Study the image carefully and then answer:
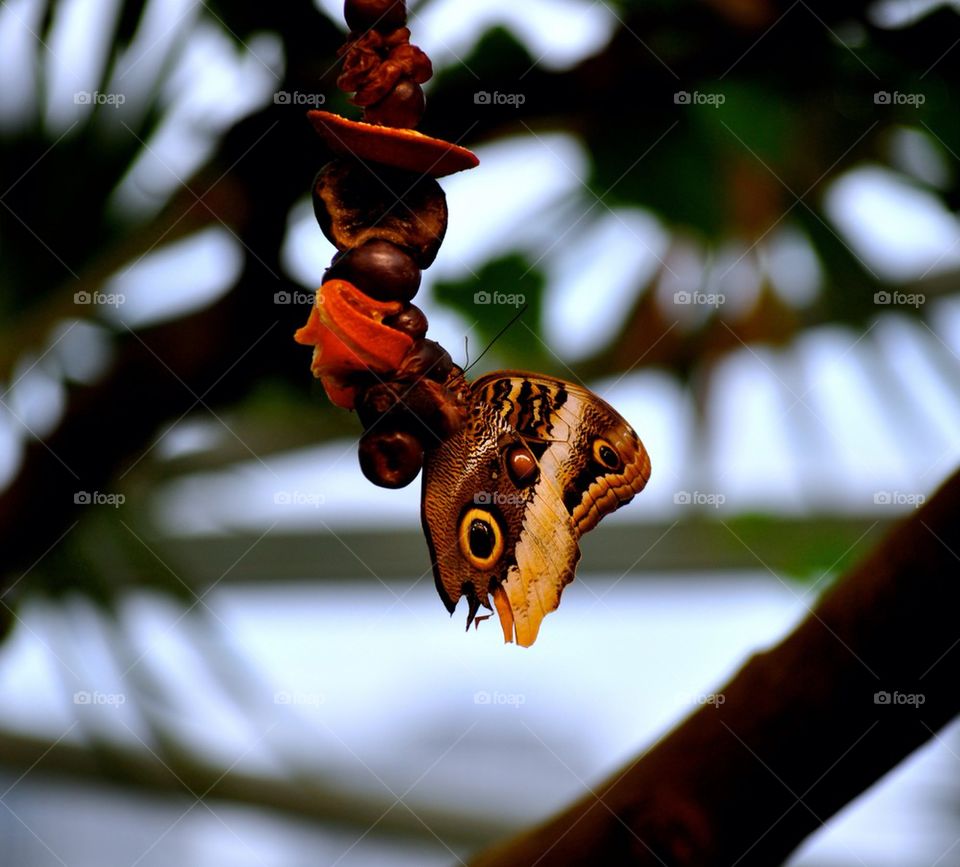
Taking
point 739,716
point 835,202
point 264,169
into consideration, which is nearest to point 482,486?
point 739,716

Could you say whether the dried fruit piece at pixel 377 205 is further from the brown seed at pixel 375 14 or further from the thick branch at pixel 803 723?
the thick branch at pixel 803 723

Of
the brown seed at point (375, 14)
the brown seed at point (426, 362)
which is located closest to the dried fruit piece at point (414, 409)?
the brown seed at point (426, 362)

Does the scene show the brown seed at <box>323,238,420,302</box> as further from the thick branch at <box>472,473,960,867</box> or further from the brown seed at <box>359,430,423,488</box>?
the thick branch at <box>472,473,960,867</box>

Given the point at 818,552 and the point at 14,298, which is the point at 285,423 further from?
the point at 818,552

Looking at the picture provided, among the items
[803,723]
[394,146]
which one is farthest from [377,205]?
[803,723]

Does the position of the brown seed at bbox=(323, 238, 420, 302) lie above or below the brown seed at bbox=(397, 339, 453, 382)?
above

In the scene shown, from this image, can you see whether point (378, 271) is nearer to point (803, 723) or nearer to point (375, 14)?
point (375, 14)

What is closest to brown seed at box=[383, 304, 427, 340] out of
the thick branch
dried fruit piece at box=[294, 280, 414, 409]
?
dried fruit piece at box=[294, 280, 414, 409]
